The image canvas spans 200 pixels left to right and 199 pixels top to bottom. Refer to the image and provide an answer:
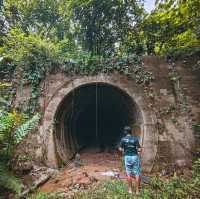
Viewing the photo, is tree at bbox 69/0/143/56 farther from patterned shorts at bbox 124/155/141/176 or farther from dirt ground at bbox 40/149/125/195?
patterned shorts at bbox 124/155/141/176

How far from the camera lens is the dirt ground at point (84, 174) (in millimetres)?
8305

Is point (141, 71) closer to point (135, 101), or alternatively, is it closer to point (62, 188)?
point (135, 101)

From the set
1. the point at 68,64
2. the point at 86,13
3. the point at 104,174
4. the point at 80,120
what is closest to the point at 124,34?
the point at 86,13

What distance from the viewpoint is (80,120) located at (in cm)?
1652

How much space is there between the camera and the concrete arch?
A: 10.4 m

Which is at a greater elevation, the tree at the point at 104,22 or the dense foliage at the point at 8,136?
the tree at the point at 104,22

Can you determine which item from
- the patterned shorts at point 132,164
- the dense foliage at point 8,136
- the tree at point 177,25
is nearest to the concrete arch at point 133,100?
the dense foliage at point 8,136

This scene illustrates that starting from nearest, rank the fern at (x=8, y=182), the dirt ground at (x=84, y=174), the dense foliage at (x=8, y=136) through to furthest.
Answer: the fern at (x=8, y=182)
the dense foliage at (x=8, y=136)
the dirt ground at (x=84, y=174)

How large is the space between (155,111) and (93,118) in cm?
737

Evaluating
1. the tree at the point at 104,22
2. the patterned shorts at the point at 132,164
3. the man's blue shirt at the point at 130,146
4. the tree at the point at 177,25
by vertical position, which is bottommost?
the patterned shorts at the point at 132,164

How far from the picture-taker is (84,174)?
9.40m

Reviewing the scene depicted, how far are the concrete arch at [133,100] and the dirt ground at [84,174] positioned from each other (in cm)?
92

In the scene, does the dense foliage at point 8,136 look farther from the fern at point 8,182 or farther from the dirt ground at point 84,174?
the dirt ground at point 84,174

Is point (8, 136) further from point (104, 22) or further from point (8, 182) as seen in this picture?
point (104, 22)
